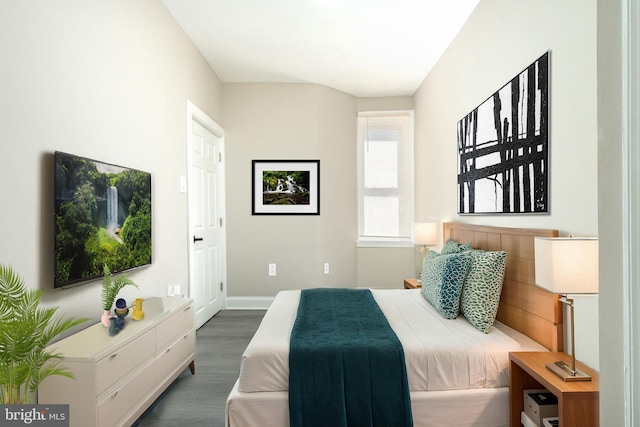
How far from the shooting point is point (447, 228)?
3.53 m

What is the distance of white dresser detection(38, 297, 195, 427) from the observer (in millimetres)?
1593

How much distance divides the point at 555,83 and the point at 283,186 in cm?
329

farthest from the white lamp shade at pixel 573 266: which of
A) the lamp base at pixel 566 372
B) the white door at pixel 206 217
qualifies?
the white door at pixel 206 217

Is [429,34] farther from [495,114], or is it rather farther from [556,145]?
[556,145]

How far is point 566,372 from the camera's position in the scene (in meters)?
1.54

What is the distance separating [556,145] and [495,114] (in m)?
0.69

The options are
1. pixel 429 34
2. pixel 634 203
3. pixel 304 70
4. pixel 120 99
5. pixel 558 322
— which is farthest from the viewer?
pixel 304 70

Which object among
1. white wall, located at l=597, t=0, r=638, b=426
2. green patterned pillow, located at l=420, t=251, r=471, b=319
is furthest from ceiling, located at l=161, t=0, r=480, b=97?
white wall, located at l=597, t=0, r=638, b=426

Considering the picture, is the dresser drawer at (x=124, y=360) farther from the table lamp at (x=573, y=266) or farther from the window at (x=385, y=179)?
the window at (x=385, y=179)

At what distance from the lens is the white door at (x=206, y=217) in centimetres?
378

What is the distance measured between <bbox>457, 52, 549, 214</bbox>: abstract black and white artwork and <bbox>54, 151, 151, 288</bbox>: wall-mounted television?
2.35 m

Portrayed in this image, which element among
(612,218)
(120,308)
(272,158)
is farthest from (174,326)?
(272,158)

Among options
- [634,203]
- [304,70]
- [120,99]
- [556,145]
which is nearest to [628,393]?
[634,203]

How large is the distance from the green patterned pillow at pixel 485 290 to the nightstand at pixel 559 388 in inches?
12.7
